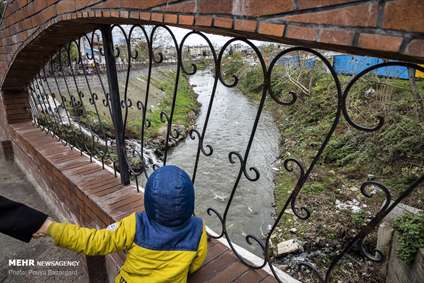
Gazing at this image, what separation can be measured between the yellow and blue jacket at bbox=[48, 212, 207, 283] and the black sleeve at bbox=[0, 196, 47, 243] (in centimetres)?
14

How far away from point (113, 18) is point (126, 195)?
119cm

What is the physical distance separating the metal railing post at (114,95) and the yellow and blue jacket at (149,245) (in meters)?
0.86

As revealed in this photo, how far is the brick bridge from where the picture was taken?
0.66m

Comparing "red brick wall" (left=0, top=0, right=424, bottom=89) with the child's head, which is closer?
"red brick wall" (left=0, top=0, right=424, bottom=89)

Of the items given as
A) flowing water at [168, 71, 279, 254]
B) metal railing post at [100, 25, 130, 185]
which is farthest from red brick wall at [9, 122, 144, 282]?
flowing water at [168, 71, 279, 254]

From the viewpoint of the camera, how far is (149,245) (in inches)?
49.9

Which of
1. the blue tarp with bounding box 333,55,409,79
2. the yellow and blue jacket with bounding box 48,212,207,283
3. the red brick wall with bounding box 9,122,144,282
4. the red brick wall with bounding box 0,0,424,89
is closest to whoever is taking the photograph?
the red brick wall with bounding box 0,0,424,89

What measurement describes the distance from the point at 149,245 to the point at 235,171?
269 inches

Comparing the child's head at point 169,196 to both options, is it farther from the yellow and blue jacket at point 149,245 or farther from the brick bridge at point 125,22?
the brick bridge at point 125,22

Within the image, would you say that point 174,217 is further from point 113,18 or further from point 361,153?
point 361,153

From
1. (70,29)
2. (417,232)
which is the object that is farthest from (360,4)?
(417,232)

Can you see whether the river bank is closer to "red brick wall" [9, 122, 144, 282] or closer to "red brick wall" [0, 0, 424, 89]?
"red brick wall" [9, 122, 144, 282]

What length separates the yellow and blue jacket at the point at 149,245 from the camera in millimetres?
1248

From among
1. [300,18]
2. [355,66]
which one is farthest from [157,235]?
[355,66]
